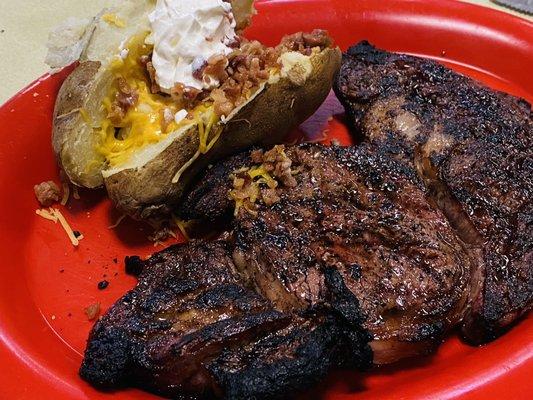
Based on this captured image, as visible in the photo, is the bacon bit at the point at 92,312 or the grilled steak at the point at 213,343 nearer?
the grilled steak at the point at 213,343

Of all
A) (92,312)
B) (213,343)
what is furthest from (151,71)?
(213,343)

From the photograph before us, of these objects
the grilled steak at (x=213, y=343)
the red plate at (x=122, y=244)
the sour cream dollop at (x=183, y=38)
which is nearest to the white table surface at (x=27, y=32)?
the red plate at (x=122, y=244)

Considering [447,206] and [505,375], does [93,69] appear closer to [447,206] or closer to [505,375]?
[447,206]

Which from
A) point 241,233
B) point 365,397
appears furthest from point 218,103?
point 365,397

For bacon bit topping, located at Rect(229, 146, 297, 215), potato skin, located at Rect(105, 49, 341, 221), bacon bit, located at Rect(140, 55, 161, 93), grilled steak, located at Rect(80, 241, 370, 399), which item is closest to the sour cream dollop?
bacon bit, located at Rect(140, 55, 161, 93)

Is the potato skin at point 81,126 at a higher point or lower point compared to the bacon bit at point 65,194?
higher

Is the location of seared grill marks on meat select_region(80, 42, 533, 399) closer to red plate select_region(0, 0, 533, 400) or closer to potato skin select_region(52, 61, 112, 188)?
red plate select_region(0, 0, 533, 400)

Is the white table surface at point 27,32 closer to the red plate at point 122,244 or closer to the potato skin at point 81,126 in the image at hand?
the red plate at point 122,244
